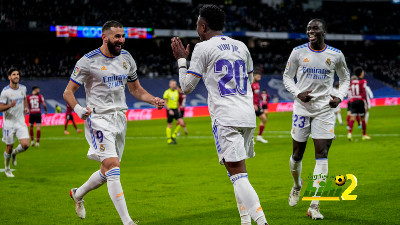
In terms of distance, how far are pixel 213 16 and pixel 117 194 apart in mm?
2446

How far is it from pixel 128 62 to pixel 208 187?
13.4 feet

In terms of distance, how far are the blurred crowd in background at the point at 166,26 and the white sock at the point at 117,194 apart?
2510 cm

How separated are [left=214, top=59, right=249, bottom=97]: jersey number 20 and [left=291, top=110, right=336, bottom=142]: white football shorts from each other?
233cm

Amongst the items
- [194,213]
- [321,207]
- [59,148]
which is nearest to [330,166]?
[321,207]

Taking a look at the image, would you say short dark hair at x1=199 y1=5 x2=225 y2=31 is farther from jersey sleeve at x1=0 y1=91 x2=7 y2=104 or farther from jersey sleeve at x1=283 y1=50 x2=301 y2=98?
jersey sleeve at x1=0 y1=91 x2=7 y2=104

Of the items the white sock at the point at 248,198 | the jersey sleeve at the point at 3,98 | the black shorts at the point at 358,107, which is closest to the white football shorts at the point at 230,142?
the white sock at the point at 248,198

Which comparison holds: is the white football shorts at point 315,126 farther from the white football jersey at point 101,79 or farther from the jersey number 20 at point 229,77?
the white football jersey at point 101,79

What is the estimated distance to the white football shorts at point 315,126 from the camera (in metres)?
7.87

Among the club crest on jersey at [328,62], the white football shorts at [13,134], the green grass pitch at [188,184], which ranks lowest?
the green grass pitch at [188,184]

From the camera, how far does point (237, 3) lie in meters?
58.7

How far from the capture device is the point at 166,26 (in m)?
50.1

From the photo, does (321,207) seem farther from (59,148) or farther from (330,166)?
(59,148)

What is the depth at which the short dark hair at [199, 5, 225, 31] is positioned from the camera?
5.86m

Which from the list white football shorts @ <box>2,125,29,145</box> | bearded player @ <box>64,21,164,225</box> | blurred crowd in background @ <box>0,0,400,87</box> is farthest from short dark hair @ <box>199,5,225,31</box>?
blurred crowd in background @ <box>0,0,400,87</box>
